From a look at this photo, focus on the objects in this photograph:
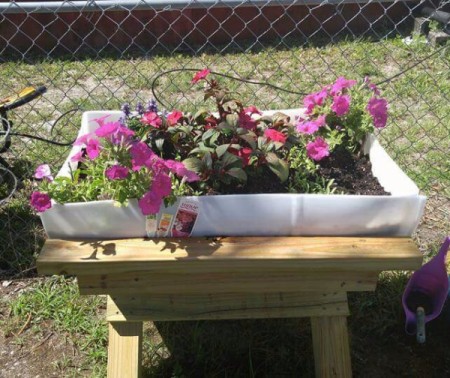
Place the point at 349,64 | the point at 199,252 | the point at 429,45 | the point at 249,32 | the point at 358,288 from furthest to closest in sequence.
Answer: the point at 249,32, the point at 429,45, the point at 349,64, the point at 358,288, the point at 199,252

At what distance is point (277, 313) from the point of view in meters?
1.89

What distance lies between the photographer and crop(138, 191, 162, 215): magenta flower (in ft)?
5.08

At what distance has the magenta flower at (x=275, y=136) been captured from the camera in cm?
184

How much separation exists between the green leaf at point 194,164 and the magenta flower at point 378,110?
631mm

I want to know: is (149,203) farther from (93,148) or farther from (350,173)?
(350,173)

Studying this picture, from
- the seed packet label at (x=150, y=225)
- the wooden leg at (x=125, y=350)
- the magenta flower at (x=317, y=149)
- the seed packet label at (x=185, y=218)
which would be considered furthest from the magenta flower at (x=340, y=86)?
the wooden leg at (x=125, y=350)

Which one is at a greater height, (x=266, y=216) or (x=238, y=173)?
(x=238, y=173)

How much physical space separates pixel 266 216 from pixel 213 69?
303 cm

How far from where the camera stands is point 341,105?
1.97 meters

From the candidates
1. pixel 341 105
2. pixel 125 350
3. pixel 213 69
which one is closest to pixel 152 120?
pixel 341 105

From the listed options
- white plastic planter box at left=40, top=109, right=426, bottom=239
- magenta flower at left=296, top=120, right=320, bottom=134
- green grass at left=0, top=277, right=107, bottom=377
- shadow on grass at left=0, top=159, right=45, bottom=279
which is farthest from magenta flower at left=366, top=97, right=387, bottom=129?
shadow on grass at left=0, top=159, right=45, bottom=279

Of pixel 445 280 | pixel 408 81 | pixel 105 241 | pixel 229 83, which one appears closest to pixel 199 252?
pixel 105 241

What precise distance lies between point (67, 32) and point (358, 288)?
3.86m

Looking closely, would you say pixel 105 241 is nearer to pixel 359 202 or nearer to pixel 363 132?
pixel 359 202
